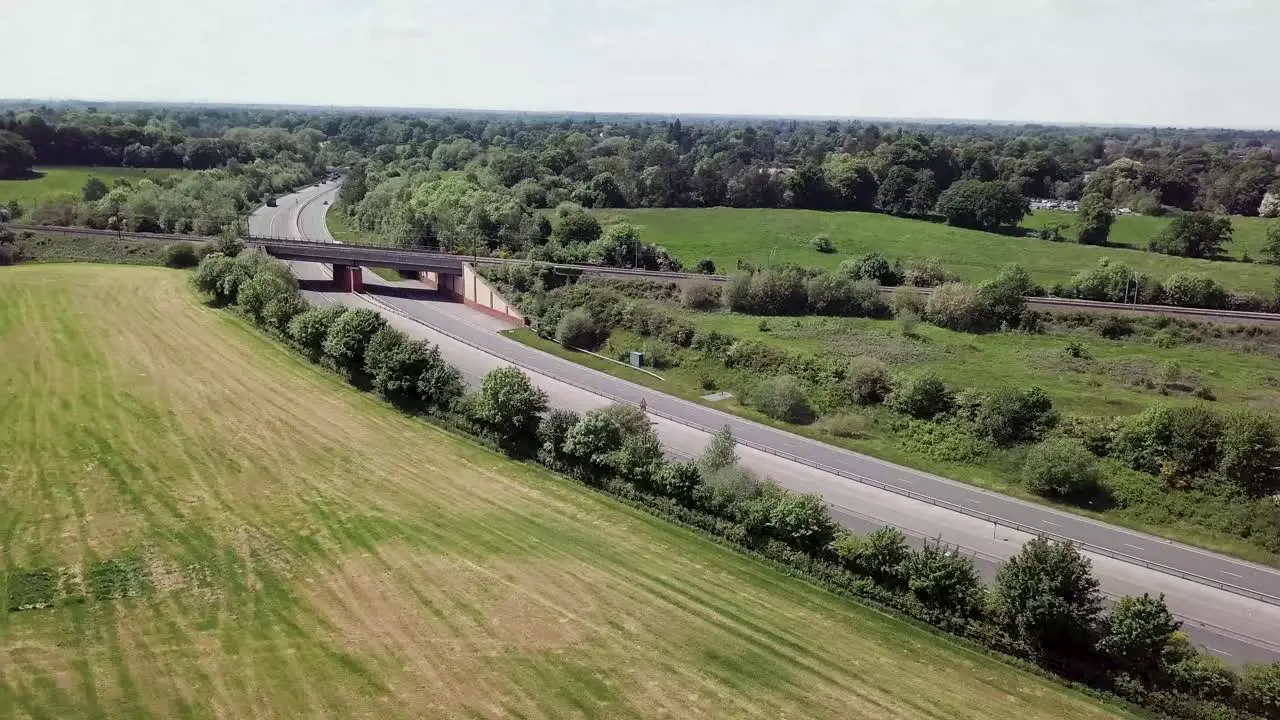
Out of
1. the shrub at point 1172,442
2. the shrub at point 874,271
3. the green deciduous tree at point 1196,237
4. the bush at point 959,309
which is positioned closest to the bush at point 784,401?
the shrub at point 1172,442

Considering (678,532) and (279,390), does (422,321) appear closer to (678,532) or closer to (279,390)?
(279,390)

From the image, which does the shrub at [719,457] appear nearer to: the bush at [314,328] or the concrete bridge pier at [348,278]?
the bush at [314,328]

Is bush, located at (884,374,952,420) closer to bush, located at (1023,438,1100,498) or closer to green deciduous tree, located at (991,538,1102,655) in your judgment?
bush, located at (1023,438,1100,498)

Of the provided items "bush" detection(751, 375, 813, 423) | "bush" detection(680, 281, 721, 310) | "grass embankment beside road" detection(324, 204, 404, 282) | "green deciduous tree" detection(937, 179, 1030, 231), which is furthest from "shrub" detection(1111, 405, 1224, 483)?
"grass embankment beside road" detection(324, 204, 404, 282)

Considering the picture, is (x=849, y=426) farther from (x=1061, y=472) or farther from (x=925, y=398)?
(x=1061, y=472)

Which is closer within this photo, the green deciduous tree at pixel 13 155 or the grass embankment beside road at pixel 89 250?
the grass embankment beside road at pixel 89 250

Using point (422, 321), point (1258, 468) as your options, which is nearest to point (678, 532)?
point (1258, 468)

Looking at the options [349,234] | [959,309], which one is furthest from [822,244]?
[349,234]
